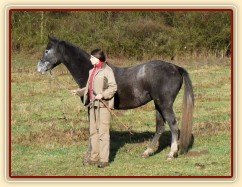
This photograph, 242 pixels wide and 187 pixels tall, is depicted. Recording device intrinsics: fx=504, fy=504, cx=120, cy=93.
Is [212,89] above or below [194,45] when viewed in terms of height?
below

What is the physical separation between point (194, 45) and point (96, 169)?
701 inches

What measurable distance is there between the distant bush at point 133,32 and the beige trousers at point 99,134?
16.4 meters

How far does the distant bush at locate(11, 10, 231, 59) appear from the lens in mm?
25266

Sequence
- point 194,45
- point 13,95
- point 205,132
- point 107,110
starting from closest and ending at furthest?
1. point 107,110
2. point 205,132
3. point 13,95
4. point 194,45

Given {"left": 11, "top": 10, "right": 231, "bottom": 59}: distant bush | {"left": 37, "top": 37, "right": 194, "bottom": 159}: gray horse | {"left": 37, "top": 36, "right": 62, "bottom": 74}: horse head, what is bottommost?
{"left": 37, "top": 37, "right": 194, "bottom": 159}: gray horse

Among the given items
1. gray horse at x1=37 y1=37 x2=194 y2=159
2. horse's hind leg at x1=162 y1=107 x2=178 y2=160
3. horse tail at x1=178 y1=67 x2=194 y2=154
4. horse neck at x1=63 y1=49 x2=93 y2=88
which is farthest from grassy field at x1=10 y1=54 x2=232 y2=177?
horse neck at x1=63 y1=49 x2=93 y2=88

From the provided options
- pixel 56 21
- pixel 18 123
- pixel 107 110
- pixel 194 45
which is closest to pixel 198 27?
pixel 194 45

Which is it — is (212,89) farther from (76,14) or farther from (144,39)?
(76,14)

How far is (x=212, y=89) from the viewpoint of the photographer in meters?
17.0

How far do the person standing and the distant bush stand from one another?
16399 millimetres

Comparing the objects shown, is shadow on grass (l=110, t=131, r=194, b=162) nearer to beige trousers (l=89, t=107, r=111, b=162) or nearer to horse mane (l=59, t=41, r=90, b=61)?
beige trousers (l=89, t=107, r=111, b=162)

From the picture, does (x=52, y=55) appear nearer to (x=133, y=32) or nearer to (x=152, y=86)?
(x=152, y=86)

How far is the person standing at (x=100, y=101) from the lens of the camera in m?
8.28

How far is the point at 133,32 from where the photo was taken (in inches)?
1003
